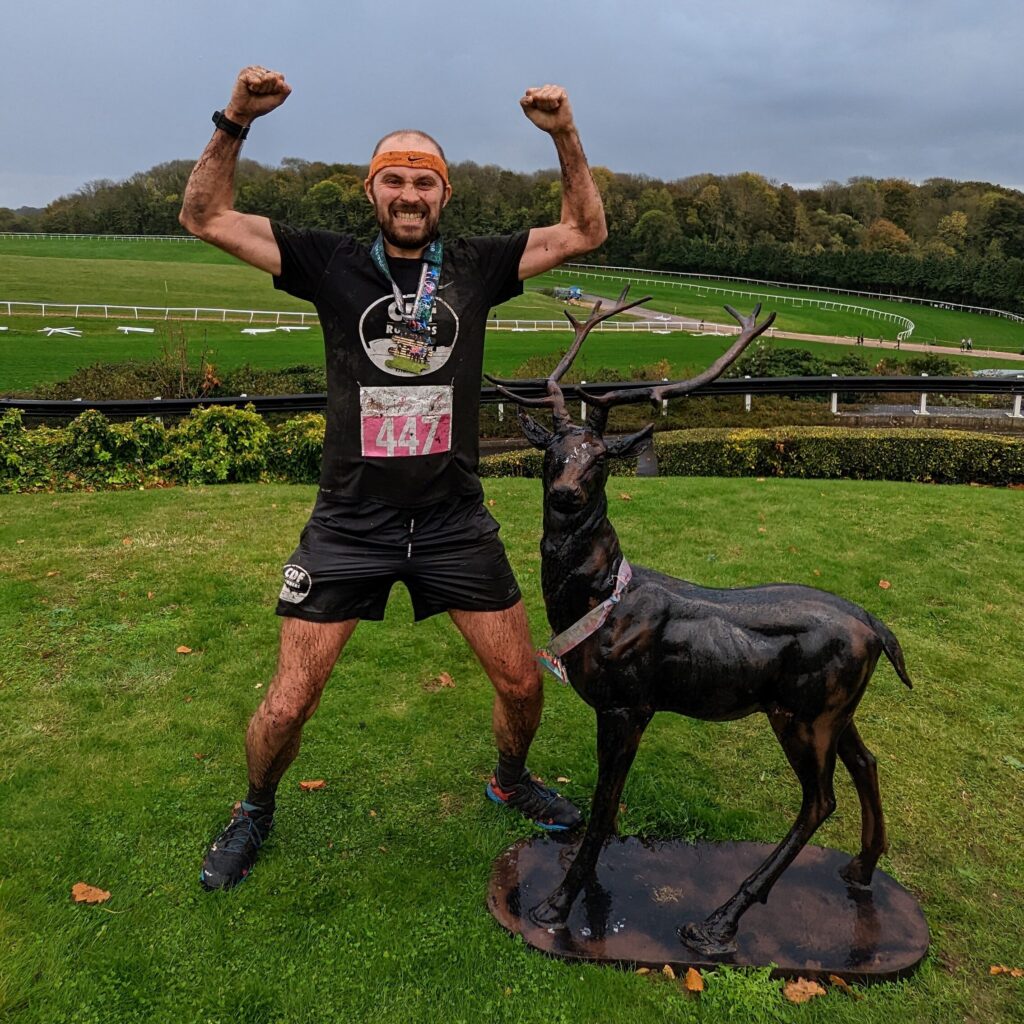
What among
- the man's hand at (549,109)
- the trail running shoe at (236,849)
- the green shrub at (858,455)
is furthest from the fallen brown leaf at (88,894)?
the green shrub at (858,455)

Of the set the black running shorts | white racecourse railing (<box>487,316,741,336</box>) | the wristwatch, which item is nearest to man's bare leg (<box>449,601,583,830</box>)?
the black running shorts

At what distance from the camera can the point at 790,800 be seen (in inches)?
176

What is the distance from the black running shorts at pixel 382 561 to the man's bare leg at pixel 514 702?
0.34ft

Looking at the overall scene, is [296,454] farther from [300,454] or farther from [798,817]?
[798,817]

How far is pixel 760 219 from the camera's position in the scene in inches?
2751

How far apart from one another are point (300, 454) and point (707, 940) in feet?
32.1

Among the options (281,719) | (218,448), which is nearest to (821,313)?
(218,448)

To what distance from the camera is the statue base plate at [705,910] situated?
326 cm

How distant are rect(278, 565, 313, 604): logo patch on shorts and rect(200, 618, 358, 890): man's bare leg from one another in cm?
10

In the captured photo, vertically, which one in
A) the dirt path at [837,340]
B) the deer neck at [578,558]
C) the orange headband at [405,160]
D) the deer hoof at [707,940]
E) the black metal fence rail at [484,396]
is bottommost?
the deer hoof at [707,940]

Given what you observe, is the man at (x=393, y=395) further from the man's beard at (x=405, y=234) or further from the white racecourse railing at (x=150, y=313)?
the white racecourse railing at (x=150, y=313)

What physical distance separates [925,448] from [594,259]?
65.1 m

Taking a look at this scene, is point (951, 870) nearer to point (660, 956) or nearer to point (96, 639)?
point (660, 956)

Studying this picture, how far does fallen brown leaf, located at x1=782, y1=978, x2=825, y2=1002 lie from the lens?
3115mm
